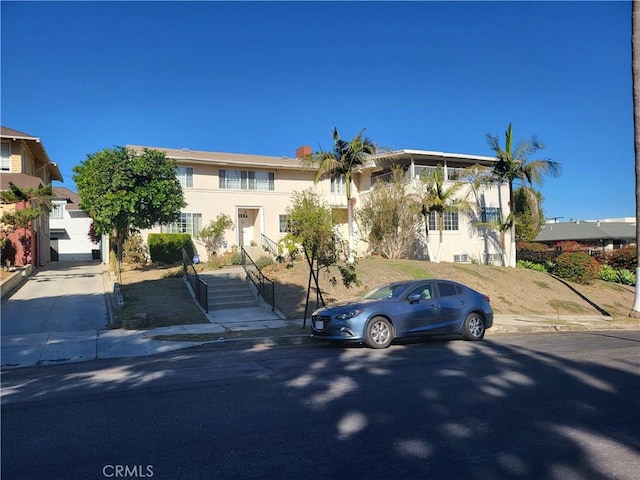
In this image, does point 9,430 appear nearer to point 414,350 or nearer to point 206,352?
point 206,352

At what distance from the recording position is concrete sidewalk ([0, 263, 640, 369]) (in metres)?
10.6

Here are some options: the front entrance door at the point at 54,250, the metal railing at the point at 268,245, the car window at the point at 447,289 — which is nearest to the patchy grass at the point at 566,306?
the car window at the point at 447,289

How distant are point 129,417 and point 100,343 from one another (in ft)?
20.4

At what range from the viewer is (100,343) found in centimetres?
1144

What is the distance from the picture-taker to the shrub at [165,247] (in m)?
25.7

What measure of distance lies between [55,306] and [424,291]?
11.1m

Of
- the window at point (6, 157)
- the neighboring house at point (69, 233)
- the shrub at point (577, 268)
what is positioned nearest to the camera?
the window at point (6, 157)

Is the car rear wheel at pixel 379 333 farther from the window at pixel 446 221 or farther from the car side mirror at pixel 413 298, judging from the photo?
the window at pixel 446 221

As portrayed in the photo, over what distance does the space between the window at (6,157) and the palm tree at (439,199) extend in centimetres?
2115

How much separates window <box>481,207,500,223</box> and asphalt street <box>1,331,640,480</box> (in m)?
23.3

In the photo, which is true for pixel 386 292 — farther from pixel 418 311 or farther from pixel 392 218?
pixel 392 218

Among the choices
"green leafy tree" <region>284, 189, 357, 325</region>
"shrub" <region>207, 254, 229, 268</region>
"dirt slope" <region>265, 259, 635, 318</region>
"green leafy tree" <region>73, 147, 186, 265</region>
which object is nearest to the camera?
"green leafy tree" <region>284, 189, 357, 325</region>

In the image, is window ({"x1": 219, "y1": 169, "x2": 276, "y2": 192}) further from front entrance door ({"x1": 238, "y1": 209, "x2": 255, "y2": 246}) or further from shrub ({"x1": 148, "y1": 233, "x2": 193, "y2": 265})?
shrub ({"x1": 148, "y1": 233, "x2": 193, "y2": 265})

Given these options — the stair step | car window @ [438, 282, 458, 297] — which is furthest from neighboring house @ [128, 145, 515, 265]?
car window @ [438, 282, 458, 297]
